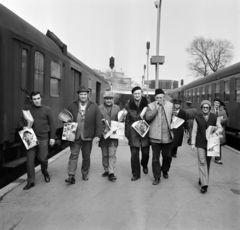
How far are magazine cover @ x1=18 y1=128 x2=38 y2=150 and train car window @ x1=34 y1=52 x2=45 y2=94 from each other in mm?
1881

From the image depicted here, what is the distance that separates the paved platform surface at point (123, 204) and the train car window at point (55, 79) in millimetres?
2672

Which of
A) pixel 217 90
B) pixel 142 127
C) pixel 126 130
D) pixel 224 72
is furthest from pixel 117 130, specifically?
pixel 217 90

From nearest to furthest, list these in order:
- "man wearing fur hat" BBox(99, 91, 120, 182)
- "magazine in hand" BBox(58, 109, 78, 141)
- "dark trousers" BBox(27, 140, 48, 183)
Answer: "dark trousers" BBox(27, 140, 48, 183), "magazine in hand" BBox(58, 109, 78, 141), "man wearing fur hat" BBox(99, 91, 120, 182)

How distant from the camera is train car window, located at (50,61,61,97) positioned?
24.8 ft

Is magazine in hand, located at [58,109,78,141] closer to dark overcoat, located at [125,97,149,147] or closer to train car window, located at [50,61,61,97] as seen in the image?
dark overcoat, located at [125,97,149,147]

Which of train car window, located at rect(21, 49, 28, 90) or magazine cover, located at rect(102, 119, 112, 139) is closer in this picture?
magazine cover, located at rect(102, 119, 112, 139)

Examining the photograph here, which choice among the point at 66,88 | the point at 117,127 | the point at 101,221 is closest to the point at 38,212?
the point at 101,221

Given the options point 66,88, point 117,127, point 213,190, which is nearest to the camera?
point 213,190

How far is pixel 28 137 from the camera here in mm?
4691

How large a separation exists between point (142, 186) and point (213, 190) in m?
1.27

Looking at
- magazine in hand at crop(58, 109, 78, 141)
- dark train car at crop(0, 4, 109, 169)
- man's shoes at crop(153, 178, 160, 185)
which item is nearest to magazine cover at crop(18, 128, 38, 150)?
dark train car at crop(0, 4, 109, 169)

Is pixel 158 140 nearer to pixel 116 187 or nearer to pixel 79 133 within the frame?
pixel 116 187

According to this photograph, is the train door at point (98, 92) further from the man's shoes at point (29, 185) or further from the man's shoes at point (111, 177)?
the man's shoes at point (29, 185)

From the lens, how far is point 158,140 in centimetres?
507
